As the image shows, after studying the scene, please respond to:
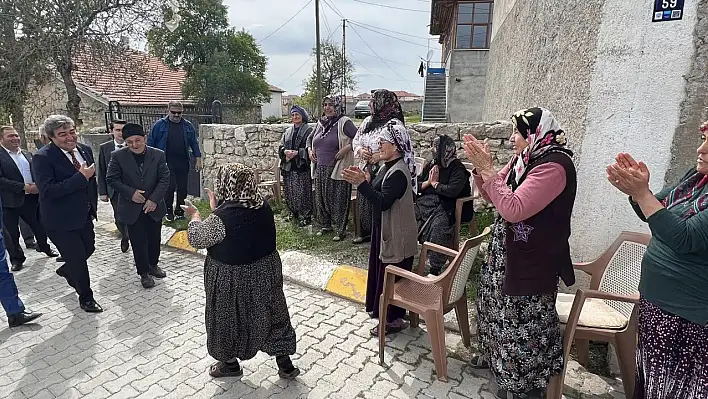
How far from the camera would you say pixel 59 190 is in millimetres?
3504

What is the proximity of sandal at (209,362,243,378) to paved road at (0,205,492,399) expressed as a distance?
4 centimetres

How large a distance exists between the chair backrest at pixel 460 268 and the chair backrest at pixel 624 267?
91 centimetres

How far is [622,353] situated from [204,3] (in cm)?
2573

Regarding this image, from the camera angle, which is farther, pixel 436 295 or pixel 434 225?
pixel 434 225

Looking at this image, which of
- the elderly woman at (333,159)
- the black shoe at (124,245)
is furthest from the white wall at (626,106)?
the black shoe at (124,245)

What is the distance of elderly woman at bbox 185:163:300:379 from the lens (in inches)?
98.5

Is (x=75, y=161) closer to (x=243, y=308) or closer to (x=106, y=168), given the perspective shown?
(x=106, y=168)

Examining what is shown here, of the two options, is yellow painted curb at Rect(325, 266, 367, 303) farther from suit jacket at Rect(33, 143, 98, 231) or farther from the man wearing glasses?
the man wearing glasses

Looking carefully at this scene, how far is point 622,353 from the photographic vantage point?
96.6 inches

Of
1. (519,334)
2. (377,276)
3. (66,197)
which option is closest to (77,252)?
(66,197)

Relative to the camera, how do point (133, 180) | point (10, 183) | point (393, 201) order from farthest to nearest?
point (10, 183), point (133, 180), point (393, 201)

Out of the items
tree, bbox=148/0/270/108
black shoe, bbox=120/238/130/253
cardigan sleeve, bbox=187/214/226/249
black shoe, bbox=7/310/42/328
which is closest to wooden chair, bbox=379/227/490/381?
cardigan sleeve, bbox=187/214/226/249

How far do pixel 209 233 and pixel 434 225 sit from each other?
7.78ft

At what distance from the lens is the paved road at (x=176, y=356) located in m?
2.75
